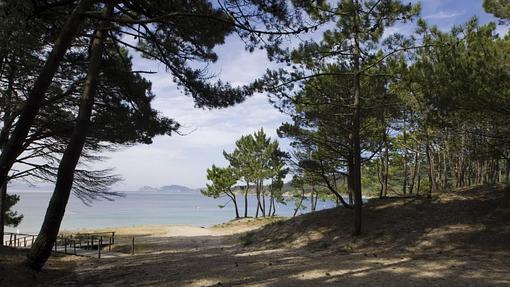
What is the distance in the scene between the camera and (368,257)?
9461mm

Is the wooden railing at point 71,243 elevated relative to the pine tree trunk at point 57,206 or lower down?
lower down

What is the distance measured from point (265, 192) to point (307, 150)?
85.6 feet

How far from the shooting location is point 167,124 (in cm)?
1280

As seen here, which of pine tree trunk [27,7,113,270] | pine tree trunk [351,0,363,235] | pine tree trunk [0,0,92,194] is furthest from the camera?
pine tree trunk [351,0,363,235]

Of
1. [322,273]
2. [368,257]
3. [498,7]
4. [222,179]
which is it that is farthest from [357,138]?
[222,179]

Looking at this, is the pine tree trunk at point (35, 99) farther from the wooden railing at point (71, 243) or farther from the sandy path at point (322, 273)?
the wooden railing at point (71, 243)

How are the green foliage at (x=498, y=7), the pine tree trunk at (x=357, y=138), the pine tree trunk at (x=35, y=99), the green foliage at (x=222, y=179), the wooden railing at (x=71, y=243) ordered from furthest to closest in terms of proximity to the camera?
the green foliage at (x=222, y=179), the wooden railing at (x=71, y=243), the pine tree trunk at (x=357, y=138), the green foliage at (x=498, y=7), the pine tree trunk at (x=35, y=99)

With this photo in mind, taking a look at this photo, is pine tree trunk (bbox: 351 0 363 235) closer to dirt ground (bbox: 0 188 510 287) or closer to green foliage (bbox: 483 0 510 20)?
dirt ground (bbox: 0 188 510 287)

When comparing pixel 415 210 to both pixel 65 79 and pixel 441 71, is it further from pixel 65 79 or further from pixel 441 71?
pixel 65 79

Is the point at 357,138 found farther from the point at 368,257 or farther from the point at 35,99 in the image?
the point at 35,99

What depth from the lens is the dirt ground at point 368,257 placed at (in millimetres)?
7020

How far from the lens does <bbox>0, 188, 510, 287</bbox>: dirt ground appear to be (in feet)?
23.0

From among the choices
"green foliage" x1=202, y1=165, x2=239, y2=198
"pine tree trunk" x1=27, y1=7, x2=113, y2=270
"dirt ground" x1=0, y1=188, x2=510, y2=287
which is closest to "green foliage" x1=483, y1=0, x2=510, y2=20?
"dirt ground" x1=0, y1=188, x2=510, y2=287

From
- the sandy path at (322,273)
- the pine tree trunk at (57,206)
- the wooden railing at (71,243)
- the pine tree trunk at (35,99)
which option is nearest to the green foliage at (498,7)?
the sandy path at (322,273)
